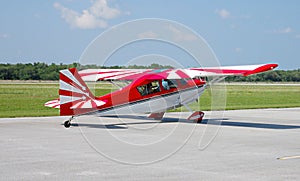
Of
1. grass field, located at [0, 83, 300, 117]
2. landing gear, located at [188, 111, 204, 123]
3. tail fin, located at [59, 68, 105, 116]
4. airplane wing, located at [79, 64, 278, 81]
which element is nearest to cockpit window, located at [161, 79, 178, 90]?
airplane wing, located at [79, 64, 278, 81]

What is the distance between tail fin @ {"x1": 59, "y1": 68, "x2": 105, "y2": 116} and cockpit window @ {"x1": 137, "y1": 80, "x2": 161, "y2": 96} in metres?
2.72

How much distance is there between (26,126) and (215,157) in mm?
9775

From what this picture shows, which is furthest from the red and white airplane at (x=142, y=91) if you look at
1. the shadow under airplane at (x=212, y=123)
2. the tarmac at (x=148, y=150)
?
the tarmac at (x=148, y=150)

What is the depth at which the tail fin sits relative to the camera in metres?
17.1

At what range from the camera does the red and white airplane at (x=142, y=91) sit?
1720 cm

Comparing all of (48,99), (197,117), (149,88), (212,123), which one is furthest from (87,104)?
(48,99)

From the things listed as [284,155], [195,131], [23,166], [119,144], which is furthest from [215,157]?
[195,131]

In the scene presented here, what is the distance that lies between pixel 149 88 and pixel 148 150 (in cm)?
705

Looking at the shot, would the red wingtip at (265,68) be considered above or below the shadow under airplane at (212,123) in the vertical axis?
above

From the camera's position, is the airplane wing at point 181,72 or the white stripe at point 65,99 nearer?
the white stripe at point 65,99

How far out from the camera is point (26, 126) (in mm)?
19156

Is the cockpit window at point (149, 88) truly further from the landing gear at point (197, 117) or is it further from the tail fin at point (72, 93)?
the tail fin at point (72, 93)

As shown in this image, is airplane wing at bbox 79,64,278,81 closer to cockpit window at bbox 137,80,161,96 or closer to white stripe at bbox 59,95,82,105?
cockpit window at bbox 137,80,161,96

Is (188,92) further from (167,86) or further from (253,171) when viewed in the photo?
(253,171)
